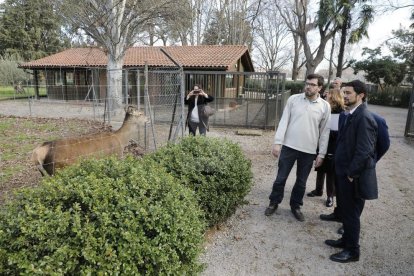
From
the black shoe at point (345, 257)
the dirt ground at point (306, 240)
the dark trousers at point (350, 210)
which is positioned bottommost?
the dirt ground at point (306, 240)

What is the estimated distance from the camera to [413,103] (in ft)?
36.3

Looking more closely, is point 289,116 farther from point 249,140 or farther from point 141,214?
point 249,140

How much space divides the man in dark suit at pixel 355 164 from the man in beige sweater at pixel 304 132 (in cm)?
61

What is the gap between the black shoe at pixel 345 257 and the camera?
131 inches

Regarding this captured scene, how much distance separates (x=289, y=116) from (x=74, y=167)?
2.78m

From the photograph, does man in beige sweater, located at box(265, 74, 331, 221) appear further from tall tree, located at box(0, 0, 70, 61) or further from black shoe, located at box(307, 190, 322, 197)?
tall tree, located at box(0, 0, 70, 61)

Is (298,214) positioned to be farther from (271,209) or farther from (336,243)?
(336,243)

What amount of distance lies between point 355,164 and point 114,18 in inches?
535

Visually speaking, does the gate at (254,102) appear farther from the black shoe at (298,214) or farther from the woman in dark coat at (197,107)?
the black shoe at (298,214)

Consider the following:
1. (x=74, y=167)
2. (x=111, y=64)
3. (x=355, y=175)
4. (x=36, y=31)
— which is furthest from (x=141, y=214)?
(x=36, y=31)

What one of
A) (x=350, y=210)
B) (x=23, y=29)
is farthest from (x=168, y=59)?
(x=23, y=29)

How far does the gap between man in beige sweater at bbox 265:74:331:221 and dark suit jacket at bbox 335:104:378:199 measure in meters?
0.79

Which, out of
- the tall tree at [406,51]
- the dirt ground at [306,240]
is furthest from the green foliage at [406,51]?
the dirt ground at [306,240]

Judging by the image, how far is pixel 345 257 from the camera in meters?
3.34
